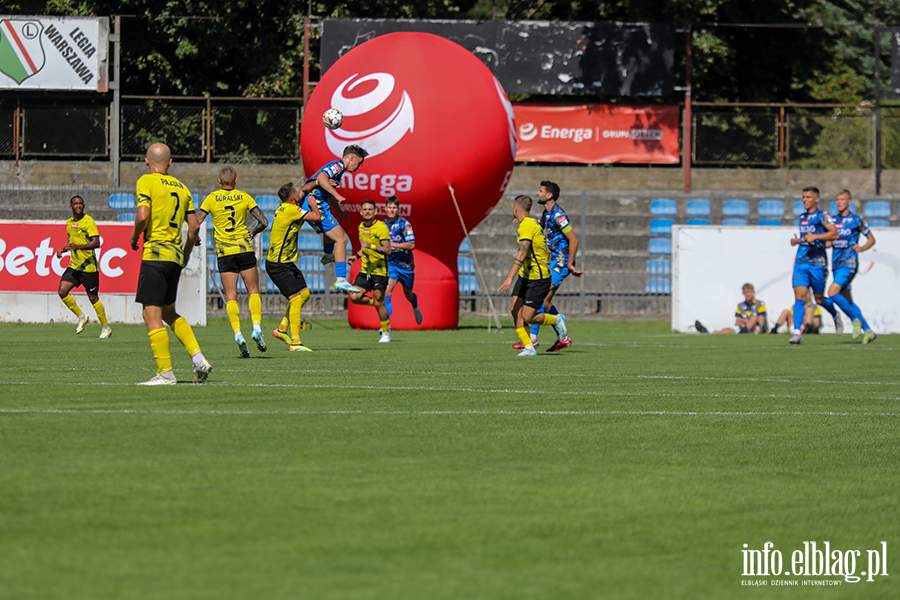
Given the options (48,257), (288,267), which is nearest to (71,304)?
(48,257)

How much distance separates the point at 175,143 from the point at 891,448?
25018 mm

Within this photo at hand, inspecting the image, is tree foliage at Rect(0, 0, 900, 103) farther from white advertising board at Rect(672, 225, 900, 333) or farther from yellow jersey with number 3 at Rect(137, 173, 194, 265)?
yellow jersey with number 3 at Rect(137, 173, 194, 265)

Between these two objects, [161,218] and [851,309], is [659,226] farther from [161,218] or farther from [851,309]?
[161,218]

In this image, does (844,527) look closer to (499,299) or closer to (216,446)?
(216,446)

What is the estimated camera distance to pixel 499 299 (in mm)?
25688

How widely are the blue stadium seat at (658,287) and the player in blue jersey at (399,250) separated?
8968mm

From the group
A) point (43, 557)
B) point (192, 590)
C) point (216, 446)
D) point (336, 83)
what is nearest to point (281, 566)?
point (192, 590)

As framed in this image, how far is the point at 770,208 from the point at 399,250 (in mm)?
12199

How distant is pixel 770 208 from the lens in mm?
26422

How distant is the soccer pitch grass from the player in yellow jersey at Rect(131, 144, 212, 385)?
38cm

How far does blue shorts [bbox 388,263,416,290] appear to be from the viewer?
18.1 m

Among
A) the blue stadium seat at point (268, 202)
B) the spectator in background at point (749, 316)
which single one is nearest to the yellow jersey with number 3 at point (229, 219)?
the spectator in background at point (749, 316)

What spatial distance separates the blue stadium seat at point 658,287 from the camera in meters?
25.7

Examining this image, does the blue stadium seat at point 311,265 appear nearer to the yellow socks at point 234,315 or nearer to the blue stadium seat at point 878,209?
the yellow socks at point 234,315
